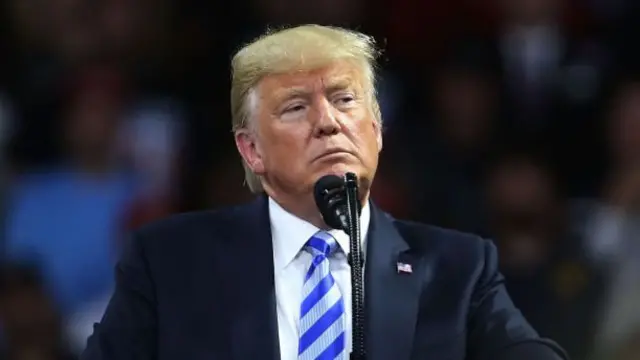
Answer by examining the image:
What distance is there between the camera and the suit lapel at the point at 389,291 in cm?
232

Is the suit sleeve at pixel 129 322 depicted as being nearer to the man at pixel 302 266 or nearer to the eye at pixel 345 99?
the man at pixel 302 266

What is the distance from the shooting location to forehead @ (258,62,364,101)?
2.39 metres

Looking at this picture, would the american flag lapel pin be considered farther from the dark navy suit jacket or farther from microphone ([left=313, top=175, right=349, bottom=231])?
microphone ([left=313, top=175, right=349, bottom=231])

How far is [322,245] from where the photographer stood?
2.42 meters

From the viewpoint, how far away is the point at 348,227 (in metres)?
2.17

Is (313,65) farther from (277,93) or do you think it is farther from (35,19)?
(35,19)

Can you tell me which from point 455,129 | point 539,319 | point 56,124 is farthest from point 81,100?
point 539,319

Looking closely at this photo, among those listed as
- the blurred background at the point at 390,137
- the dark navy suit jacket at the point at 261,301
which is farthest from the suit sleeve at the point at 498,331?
the blurred background at the point at 390,137

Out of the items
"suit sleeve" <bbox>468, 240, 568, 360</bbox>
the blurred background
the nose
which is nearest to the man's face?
the nose

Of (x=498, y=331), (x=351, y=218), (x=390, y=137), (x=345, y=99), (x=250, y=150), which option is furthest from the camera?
(x=390, y=137)

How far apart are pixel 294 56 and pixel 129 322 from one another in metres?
0.49

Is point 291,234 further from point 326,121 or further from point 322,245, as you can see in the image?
point 326,121

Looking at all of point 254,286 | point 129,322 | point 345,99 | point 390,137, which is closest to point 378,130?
point 345,99

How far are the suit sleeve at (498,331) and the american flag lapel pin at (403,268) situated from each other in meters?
0.11
